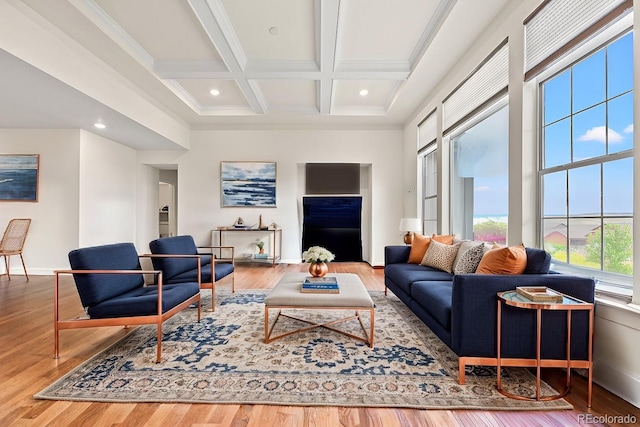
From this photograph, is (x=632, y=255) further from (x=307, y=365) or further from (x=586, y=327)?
(x=307, y=365)

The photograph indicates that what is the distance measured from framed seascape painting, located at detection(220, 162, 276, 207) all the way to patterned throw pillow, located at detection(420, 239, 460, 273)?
3755mm

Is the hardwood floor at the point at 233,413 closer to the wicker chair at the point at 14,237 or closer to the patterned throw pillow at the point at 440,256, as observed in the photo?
the patterned throw pillow at the point at 440,256

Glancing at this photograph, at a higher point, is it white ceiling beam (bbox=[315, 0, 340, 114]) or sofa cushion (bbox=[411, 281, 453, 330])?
white ceiling beam (bbox=[315, 0, 340, 114])

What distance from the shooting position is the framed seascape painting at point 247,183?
6.36 meters

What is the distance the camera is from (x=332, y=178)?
262 inches

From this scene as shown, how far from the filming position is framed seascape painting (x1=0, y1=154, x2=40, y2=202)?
16.6 feet

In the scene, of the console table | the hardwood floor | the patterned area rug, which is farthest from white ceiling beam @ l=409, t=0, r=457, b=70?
the console table

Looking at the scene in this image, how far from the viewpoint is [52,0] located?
8.49 feet

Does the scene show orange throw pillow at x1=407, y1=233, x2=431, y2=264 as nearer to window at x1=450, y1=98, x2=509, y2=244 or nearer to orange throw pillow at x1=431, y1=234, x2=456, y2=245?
orange throw pillow at x1=431, y1=234, x2=456, y2=245

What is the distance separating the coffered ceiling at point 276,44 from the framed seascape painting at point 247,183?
147 cm

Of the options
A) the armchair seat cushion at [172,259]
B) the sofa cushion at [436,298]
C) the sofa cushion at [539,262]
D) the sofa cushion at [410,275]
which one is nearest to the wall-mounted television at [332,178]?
the sofa cushion at [410,275]

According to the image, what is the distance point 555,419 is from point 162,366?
2379 mm

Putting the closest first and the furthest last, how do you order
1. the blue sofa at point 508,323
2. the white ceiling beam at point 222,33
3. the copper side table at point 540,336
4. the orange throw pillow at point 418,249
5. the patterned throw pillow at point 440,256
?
the copper side table at point 540,336 < the blue sofa at point 508,323 < the white ceiling beam at point 222,33 < the patterned throw pillow at point 440,256 < the orange throw pillow at point 418,249

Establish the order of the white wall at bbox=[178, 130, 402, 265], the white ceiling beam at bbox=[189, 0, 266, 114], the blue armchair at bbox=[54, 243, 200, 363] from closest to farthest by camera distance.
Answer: the blue armchair at bbox=[54, 243, 200, 363]
the white ceiling beam at bbox=[189, 0, 266, 114]
the white wall at bbox=[178, 130, 402, 265]
